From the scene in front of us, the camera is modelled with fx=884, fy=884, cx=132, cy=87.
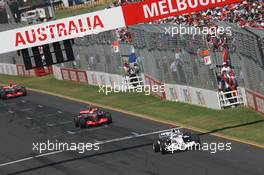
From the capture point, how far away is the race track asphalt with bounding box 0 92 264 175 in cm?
3344

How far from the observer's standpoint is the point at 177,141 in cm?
3678

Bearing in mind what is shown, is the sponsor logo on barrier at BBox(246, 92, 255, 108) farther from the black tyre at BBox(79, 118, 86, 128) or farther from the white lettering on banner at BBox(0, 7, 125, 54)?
the white lettering on banner at BBox(0, 7, 125, 54)

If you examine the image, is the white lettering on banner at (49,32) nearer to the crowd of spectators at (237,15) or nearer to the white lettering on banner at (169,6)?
the white lettering on banner at (169,6)

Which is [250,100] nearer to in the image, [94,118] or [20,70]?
[94,118]

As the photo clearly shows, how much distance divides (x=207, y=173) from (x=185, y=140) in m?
5.34

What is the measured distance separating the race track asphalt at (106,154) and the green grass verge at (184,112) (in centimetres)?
138

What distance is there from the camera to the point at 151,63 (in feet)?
192

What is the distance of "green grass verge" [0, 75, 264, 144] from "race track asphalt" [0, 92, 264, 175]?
4.53ft

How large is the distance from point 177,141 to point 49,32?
23.1 feet

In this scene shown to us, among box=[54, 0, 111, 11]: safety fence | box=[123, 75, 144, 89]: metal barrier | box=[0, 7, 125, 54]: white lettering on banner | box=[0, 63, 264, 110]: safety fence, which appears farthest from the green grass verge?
box=[54, 0, 111, 11]: safety fence

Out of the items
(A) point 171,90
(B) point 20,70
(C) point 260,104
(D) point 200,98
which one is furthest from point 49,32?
(B) point 20,70

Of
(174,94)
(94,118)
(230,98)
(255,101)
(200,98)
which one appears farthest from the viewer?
(174,94)

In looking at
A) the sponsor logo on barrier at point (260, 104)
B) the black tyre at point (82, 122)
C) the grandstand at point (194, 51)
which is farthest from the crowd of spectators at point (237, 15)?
the black tyre at point (82, 122)

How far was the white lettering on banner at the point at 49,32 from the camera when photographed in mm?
36969
